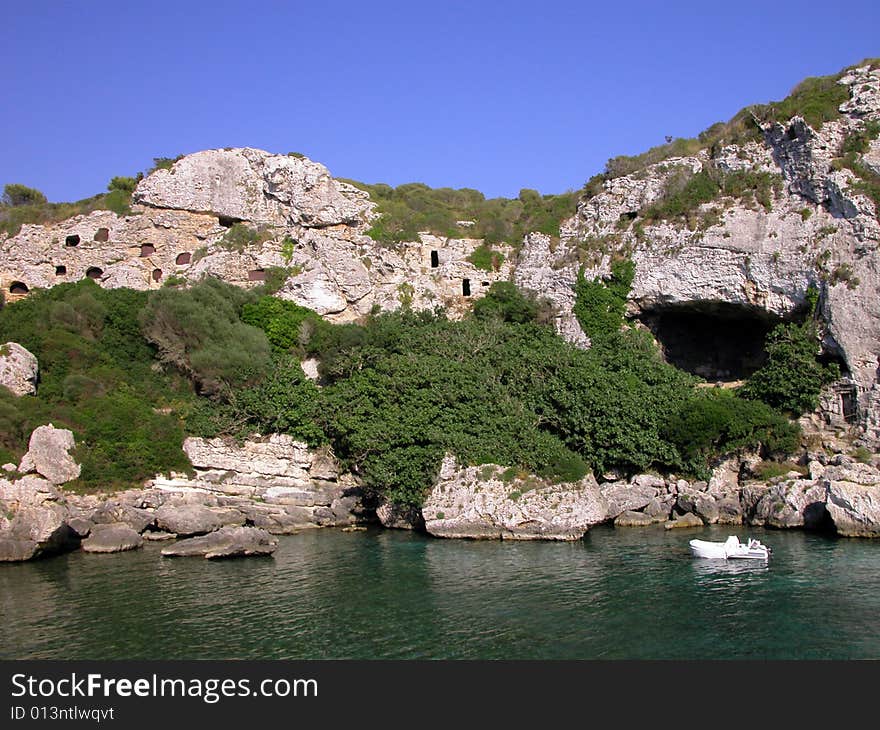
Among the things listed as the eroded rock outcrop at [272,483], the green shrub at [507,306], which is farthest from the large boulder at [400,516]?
the green shrub at [507,306]

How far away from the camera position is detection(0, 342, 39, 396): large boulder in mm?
35250

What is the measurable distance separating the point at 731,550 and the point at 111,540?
76.3 feet

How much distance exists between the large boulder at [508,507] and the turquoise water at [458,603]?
1007 mm

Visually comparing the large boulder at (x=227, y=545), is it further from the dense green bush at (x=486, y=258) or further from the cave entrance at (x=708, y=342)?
the cave entrance at (x=708, y=342)

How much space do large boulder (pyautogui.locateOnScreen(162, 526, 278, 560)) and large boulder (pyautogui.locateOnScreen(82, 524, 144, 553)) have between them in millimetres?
2182

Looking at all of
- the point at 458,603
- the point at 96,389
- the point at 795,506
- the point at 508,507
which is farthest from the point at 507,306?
the point at 458,603

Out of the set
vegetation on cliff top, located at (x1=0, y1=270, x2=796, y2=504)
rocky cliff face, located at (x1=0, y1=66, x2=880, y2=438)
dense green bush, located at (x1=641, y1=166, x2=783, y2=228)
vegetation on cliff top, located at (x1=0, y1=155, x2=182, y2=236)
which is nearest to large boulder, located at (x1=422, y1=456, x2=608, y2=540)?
vegetation on cliff top, located at (x1=0, y1=270, x2=796, y2=504)

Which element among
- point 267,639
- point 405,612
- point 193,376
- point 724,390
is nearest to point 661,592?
point 405,612

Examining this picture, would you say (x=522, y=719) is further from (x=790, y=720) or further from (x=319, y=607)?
(x=319, y=607)

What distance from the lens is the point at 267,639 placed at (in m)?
17.5

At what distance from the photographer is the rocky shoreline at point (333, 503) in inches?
1096

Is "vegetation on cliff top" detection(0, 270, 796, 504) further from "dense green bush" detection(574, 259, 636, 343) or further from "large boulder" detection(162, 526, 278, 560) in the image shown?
"large boulder" detection(162, 526, 278, 560)

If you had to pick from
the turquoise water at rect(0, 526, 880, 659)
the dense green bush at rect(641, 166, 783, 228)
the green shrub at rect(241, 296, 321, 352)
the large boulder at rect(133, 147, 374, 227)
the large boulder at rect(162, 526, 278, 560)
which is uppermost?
the large boulder at rect(133, 147, 374, 227)

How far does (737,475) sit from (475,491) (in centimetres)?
1356
